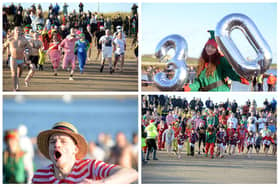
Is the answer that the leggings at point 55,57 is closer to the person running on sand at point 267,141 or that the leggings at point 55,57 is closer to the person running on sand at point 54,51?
the person running on sand at point 54,51

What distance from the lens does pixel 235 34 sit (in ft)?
13.3

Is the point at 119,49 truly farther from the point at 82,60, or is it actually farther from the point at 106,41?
the point at 82,60

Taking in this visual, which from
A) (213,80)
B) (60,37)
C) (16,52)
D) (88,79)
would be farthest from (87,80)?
(213,80)

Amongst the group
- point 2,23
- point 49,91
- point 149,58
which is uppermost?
point 2,23

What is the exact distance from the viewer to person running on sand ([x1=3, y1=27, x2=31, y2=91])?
404cm

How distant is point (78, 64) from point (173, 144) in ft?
3.24

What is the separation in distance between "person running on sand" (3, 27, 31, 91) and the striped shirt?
1.13 meters

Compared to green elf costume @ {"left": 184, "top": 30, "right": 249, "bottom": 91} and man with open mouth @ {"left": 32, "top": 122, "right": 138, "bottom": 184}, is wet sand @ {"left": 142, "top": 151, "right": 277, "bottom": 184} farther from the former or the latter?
man with open mouth @ {"left": 32, "top": 122, "right": 138, "bottom": 184}

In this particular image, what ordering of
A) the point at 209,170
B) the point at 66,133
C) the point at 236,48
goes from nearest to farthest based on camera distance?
the point at 66,133
the point at 236,48
the point at 209,170

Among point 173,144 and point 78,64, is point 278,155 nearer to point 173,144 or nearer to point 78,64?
point 173,144

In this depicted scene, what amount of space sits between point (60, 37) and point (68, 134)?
4.16 ft

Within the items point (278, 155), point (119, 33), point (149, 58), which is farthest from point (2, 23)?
point (278, 155)

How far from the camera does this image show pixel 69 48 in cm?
415

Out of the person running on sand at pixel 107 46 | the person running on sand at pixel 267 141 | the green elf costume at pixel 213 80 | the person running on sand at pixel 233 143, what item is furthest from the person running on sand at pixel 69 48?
the person running on sand at pixel 267 141
